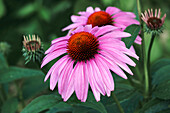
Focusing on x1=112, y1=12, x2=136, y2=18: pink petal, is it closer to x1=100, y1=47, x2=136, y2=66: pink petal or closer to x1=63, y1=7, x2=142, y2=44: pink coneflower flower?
x1=63, y1=7, x2=142, y2=44: pink coneflower flower

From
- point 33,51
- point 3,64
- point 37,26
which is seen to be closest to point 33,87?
point 3,64

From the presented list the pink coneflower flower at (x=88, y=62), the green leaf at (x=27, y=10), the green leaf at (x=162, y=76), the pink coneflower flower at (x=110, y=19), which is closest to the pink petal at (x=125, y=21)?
the pink coneflower flower at (x=110, y=19)

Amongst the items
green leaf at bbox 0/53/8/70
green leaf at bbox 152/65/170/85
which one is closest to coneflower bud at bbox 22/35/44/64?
green leaf at bbox 0/53/8/70

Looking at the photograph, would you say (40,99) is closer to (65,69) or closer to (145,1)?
(65,69)

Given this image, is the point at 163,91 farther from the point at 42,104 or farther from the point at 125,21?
the point at 42,104

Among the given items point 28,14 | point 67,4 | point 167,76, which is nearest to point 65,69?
point 167,76
